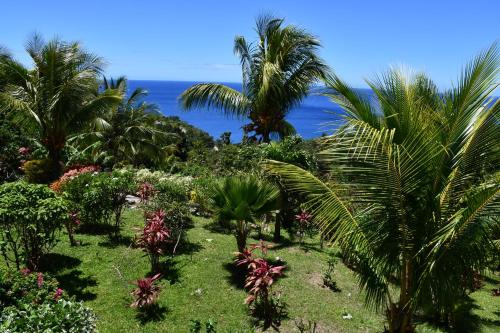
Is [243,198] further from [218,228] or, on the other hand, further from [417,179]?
[218,228]

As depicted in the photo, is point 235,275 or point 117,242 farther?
point 117,242

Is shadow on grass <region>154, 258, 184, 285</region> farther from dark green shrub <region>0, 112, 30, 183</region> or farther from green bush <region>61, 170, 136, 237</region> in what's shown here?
dark green shrub <region>0, 112, 30, 183</region>

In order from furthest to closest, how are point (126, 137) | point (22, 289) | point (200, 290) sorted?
1. point (126, 137)
2. point (200, 290)
3. point (22, 289)

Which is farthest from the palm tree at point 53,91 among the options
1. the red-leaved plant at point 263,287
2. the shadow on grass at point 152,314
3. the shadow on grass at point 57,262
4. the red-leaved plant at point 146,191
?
the red-leaved plant at point 263,287

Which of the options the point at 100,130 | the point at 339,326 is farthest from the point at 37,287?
the point at 100,130

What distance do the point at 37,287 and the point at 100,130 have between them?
52.9 ft

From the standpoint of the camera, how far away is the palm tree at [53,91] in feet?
45.2

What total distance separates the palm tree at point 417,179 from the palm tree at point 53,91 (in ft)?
36.3

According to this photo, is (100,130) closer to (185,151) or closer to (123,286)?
(123,286)

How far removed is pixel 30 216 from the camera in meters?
6.75

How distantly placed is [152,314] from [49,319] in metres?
2.98

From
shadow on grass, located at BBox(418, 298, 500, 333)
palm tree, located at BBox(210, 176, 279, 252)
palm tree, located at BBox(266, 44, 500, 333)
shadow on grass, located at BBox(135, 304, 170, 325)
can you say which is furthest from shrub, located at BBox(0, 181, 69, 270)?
shadow on grass, located at BBox(418, 298, 500, 333)

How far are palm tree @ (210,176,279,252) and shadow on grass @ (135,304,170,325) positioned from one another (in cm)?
220

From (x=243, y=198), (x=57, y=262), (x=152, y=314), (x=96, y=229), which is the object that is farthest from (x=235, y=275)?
(x=96, y=229)
